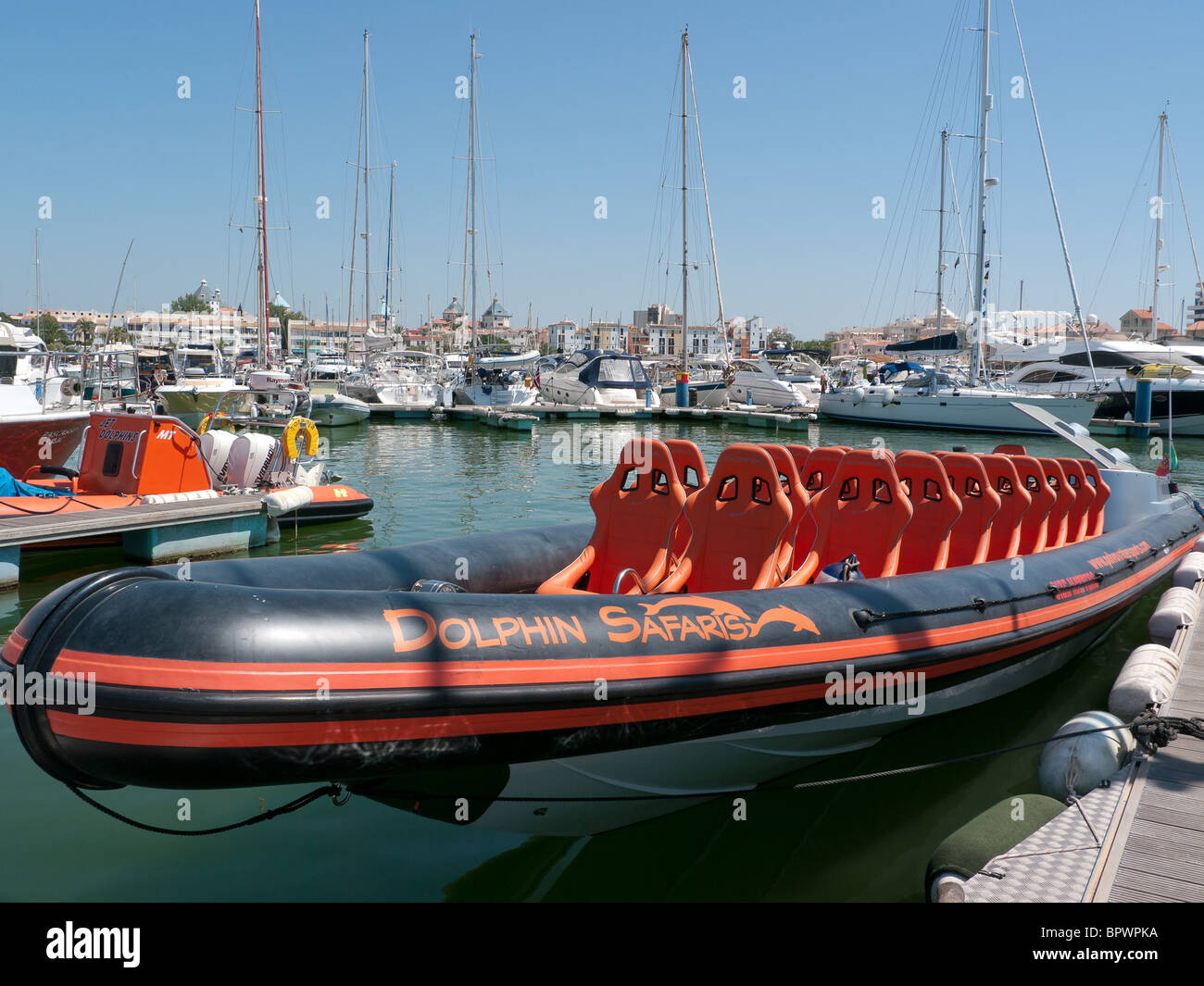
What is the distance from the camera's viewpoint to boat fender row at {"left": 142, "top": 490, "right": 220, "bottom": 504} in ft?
33.6

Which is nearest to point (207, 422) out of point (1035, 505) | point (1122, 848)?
point (1035, 505)

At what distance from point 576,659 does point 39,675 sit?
1991 millimetres

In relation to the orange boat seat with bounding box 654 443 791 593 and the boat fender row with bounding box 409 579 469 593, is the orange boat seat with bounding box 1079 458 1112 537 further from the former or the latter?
the boat fender row with bounding box 409 579 469 593

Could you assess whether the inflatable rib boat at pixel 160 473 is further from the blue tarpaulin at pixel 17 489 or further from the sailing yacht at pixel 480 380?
the sailing yacht at pixel 480 380

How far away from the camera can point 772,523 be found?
18.3 feet

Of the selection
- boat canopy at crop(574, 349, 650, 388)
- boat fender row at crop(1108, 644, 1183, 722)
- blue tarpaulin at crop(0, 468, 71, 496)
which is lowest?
boat fender row at crop(1108, 644, 1183, 722)

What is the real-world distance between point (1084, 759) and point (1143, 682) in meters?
1.07

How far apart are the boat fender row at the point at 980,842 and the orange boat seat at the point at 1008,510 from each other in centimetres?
324

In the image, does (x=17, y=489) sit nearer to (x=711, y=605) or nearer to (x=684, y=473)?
(x=684, y=473)

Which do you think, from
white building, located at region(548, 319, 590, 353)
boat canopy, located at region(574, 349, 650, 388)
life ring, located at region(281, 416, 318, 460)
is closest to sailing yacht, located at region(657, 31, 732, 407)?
boat canopy, located at region(574, 349, 650, 388)

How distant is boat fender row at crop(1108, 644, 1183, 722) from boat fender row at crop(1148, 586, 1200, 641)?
81 cm

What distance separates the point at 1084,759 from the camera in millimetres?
4340
